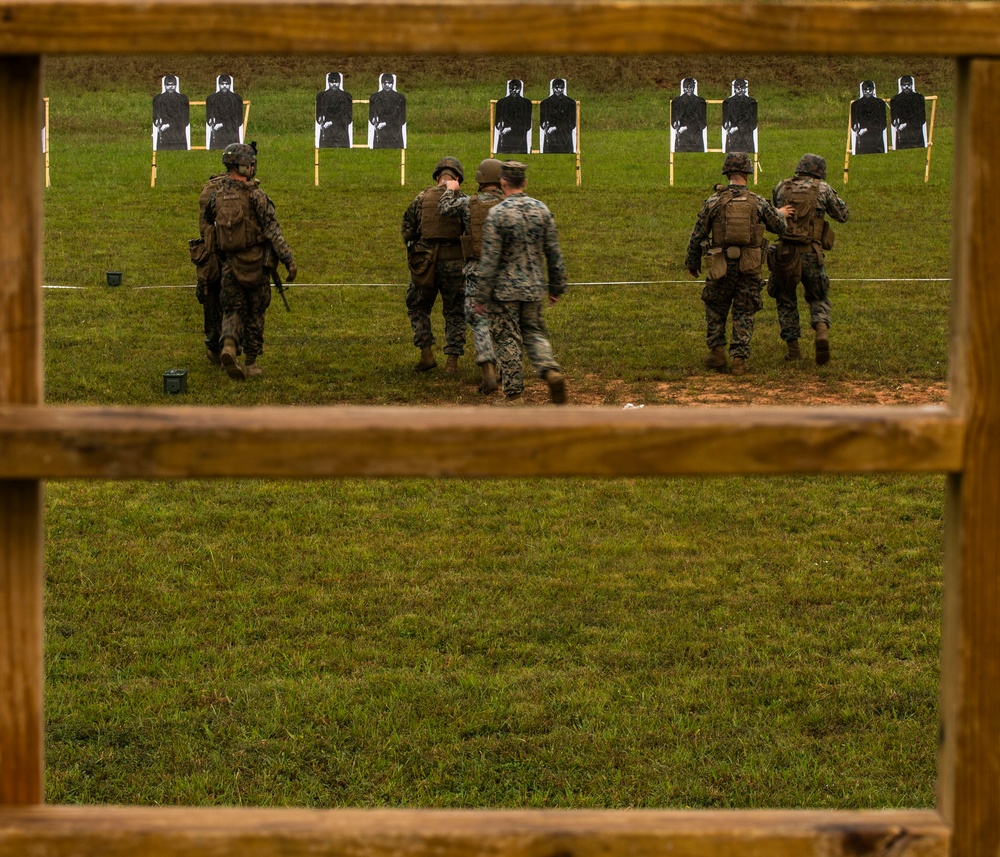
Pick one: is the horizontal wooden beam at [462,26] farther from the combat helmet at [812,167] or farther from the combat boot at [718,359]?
the combat helmet at [812,167]

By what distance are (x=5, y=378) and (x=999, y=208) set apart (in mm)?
1139

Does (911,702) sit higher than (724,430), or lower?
lower

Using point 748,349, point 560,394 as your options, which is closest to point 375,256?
point 748,349

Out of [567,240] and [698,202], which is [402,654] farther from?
[698,202]

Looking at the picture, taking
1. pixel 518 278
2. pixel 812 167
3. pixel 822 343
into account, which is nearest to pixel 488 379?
pixel 518 278

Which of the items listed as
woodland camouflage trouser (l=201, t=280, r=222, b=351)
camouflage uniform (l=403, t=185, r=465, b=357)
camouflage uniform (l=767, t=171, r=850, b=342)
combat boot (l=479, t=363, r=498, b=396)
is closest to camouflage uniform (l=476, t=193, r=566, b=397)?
combat boot (l=479, t=363, r=498, b=396)

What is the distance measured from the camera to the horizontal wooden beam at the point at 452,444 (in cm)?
166

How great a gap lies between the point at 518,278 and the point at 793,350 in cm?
405

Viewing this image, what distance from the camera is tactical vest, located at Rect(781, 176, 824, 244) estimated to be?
13.9 meters

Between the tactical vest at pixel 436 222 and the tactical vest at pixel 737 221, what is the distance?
7.85 feet

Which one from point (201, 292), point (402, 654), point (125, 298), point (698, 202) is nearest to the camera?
point (402, 654)

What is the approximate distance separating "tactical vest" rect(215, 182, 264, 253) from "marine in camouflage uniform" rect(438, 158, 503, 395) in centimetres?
168

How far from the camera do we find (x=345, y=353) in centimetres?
1489

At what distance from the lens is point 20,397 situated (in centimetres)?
171
